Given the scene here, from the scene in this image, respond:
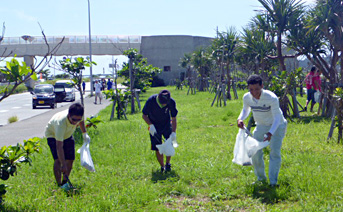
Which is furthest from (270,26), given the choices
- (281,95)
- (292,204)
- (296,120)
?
(292,204)

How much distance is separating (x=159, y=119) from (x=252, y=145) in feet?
6.16

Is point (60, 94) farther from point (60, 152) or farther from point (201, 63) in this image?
point (60, 152)

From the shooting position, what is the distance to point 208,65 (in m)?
35.3

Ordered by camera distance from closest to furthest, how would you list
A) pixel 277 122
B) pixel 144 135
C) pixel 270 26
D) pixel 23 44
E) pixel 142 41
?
pixel 277 122 < pixel 144 135 < pixel 270 26 < pixel 23 44 < pixel 142 41

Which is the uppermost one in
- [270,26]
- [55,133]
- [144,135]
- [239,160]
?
[270,26]

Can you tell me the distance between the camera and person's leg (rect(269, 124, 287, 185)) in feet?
18.2

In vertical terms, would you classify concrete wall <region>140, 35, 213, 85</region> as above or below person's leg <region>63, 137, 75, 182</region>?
above

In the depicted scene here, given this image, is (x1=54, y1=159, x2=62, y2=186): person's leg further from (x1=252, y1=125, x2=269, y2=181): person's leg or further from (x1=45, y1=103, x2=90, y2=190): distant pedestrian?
(x1=252, y1=125, x2=269, y2=181): person's leg

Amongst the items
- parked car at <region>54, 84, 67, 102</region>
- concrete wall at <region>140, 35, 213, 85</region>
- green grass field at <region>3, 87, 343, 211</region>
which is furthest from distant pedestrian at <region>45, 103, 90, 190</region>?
concrete wall at <region>140, 35, 213, 85</region>

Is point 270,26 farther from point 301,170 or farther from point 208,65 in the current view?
point 208,65

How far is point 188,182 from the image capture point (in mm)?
6207

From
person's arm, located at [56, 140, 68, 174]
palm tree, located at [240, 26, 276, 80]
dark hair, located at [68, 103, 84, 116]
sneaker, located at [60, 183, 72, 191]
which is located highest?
palm tree, located at [240, 26, 276, 80]

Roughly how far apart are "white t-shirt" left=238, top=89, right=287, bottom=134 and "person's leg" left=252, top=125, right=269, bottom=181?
9 centimetres

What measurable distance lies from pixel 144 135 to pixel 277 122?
571 centimetres
